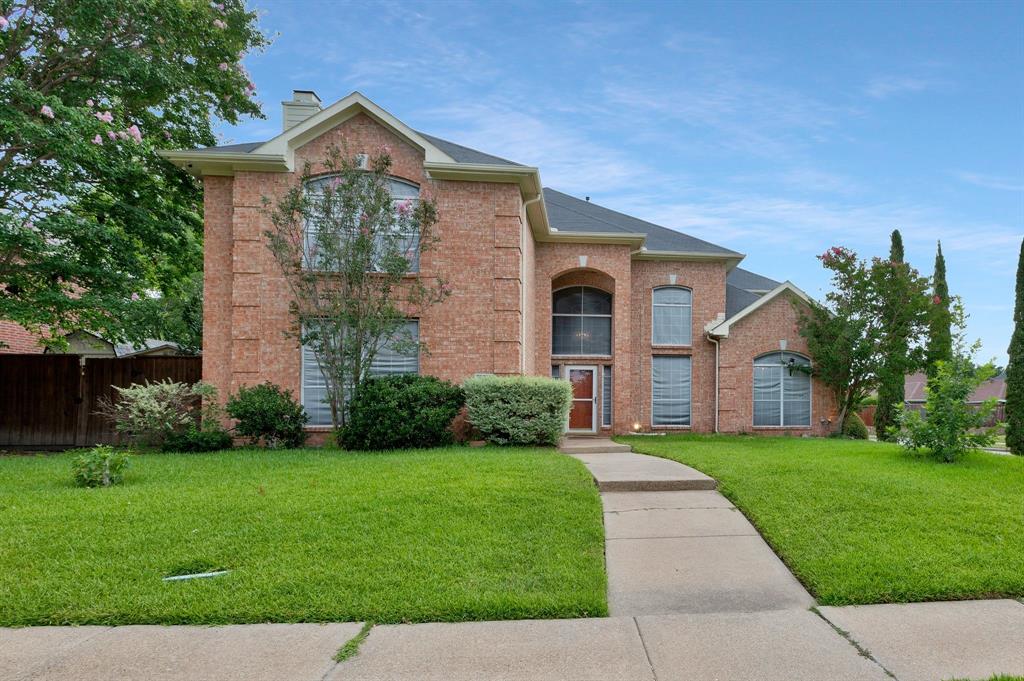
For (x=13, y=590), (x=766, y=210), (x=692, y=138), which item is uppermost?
(x=692, y=138)

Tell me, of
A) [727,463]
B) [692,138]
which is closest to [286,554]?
[727,463]

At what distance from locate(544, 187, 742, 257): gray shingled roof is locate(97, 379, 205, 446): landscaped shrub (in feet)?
33.0

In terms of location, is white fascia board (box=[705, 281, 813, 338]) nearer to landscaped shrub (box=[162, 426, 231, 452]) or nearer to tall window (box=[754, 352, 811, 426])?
tall window (box=[754, 352, 811, 426])

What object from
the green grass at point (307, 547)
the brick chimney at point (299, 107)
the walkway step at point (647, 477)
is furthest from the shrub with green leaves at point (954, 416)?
the brick chimney at point (299, 107)

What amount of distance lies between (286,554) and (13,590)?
6.52ft

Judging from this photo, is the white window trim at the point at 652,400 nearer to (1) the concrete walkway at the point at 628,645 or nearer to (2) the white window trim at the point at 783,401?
(2) the white window trim at the point at 783,401

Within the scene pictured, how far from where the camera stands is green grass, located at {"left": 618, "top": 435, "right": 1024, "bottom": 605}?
14.5 ft

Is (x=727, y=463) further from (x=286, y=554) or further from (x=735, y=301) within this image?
(x=735, y=301)

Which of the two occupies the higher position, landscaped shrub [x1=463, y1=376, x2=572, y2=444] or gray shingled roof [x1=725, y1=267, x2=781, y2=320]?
gray shingled roof [x1=725, y1=267, x2=781, y2=320]

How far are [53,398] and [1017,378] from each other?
22002 mm

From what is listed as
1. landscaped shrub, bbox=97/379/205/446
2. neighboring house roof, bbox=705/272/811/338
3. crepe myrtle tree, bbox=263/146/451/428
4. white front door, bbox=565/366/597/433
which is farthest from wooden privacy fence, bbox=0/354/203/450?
neighboring house roof, bbox=705/272/811/338

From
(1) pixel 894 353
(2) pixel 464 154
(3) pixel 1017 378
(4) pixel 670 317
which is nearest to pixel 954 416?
(3) pixel 1017 378

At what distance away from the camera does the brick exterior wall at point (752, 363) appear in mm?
16094

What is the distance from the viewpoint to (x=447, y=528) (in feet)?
17.4
